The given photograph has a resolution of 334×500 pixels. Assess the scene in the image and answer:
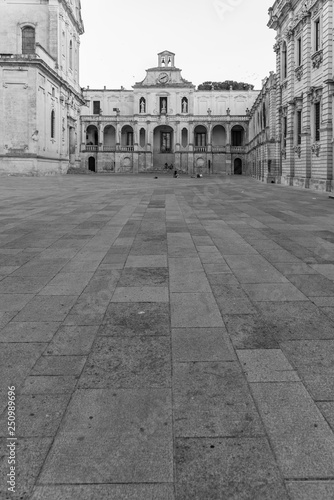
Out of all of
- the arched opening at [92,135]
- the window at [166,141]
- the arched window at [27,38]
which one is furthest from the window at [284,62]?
the arched opening at [92,135]

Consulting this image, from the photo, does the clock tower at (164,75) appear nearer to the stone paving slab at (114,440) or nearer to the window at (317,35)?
the window at (317,35)

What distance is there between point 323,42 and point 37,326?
27.2 meters

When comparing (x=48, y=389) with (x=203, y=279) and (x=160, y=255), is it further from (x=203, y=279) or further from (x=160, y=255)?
(x=160, y=255)

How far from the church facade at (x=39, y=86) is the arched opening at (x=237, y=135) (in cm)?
2958

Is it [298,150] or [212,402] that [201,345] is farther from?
[298,150]

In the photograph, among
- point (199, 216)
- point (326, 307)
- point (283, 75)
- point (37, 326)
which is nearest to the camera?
point (37, 326)

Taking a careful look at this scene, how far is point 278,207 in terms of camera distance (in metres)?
16.8

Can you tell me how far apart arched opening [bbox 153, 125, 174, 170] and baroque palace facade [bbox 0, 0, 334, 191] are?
167 millimetres

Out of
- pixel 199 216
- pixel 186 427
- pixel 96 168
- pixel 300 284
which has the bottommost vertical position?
pixel 186 427

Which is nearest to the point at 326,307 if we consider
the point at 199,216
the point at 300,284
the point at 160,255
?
the point at 300,284

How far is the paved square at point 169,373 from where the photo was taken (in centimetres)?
239

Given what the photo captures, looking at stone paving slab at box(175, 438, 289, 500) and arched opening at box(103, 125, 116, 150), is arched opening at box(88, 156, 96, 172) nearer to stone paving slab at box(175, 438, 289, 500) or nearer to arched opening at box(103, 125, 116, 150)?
arched opening at box(103, 125, 116, 150)

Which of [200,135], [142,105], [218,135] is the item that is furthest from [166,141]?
[218,135]

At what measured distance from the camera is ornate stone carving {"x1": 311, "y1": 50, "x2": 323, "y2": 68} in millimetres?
27227
